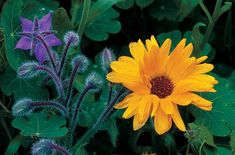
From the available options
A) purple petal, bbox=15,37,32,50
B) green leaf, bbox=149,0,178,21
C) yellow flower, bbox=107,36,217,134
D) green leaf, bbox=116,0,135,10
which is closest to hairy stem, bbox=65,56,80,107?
yellow flower, bbox=107,36,217,134

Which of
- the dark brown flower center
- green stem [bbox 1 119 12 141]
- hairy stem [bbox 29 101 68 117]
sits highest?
the dark brown flower center

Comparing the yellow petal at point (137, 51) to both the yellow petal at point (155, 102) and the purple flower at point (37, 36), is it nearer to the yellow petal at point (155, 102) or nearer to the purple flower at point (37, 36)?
the yellow petal at point (155, 102)

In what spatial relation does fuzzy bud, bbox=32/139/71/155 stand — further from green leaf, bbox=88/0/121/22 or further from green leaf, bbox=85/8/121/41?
green leaf, bbox=85/8/121/41

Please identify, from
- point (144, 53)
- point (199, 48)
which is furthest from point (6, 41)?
point (199, 48)

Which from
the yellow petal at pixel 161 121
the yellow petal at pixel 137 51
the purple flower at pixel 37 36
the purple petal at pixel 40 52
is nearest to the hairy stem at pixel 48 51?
the purple flower at pixel 37 36

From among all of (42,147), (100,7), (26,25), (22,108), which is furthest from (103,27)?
(42,147)

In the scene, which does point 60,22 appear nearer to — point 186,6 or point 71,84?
point 71,84

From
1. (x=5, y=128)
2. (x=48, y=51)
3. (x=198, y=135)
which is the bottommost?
(x=5, y=128)
